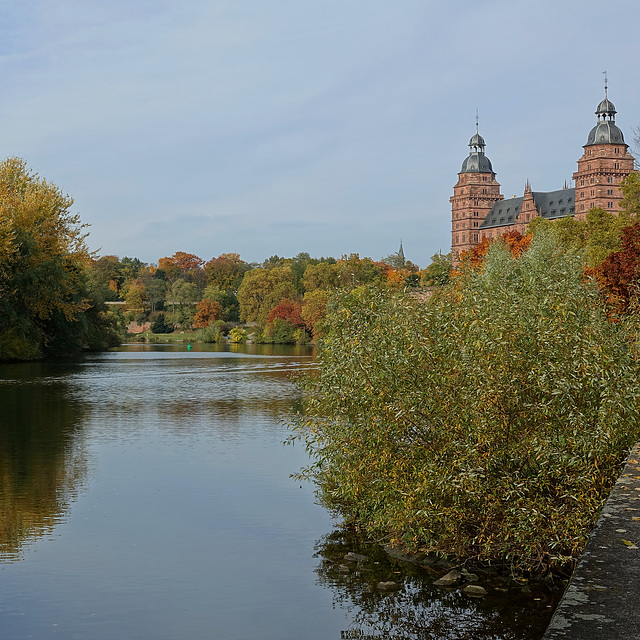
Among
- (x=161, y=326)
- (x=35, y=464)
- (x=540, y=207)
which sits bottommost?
(x=35, y=464)

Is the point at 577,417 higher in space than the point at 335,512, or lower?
higher

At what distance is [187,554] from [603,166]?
4812 inches

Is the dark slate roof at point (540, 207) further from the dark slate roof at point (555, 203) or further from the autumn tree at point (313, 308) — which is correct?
the autumn tree at point (313, 308)

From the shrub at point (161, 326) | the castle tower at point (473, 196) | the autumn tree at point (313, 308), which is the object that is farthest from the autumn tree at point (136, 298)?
the castle tower at point (473, 196)

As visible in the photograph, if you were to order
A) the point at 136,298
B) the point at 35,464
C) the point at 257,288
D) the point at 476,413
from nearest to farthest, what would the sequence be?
the point at 476,413 < the point at 35,464 < the point at 257,288 < the point at 136,298

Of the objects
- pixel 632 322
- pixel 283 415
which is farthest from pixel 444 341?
pixel 283 415

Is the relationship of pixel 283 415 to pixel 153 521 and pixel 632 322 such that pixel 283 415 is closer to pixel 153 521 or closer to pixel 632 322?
pixel 153 521

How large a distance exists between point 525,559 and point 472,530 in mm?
648

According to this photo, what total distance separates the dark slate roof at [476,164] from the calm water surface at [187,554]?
131748 millimetres

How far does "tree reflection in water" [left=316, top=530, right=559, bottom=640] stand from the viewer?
25.5 ft

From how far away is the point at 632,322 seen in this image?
9.96 metres

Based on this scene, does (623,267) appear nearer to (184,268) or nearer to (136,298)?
(136,298)

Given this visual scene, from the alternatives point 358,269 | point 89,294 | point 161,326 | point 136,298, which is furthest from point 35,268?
point 136,298

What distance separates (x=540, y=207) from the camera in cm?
13138
